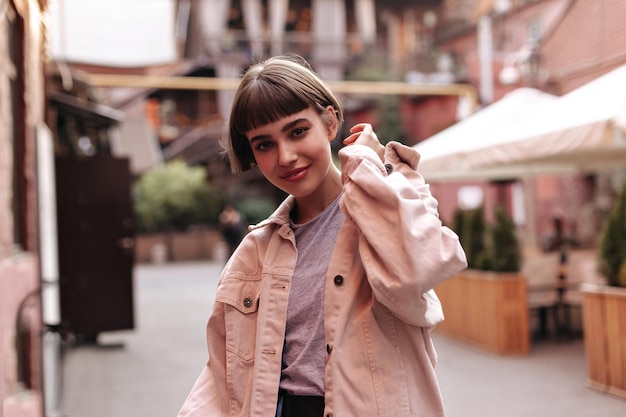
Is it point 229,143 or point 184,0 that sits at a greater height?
point 184,0

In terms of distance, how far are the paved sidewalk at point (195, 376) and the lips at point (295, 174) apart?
4696 millimetres

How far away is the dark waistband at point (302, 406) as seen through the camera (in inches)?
73.6

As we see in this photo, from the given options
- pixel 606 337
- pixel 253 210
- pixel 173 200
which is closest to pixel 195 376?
pixel 606 337

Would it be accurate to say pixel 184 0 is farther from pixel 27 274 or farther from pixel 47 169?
pixel 27 274

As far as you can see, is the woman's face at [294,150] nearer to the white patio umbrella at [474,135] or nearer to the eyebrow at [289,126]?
the eyebrow at [289,126]

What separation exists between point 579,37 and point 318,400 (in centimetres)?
1121

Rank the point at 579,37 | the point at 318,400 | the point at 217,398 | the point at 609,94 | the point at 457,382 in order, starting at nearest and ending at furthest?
the point at 318,400 < the point at 217,398 < the point at 609,94 < the point at 457,382 < the point at 579,37

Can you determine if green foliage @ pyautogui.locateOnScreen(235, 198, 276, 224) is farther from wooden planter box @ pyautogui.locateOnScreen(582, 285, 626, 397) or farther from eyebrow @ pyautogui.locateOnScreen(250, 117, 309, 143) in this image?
eyebrow @ pyautogui.locateOnScreen(250, 117, 309, 143)

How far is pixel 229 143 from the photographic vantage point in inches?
83.4

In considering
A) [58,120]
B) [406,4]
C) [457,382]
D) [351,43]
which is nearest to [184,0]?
[351,43]

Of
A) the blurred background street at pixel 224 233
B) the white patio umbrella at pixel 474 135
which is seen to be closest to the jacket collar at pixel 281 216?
the blurred background street at pixel 224 233

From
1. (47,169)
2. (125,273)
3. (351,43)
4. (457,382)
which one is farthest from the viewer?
(351,43)

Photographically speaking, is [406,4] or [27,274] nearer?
[27,274]

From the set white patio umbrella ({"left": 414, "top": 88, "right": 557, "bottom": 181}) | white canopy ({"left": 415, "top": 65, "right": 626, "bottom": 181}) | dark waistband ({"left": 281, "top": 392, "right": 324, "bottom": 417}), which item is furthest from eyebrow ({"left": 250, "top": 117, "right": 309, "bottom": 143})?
white patio umbrella ({"left": 414, "top": 88, "right": 557, "bottom": 181})
